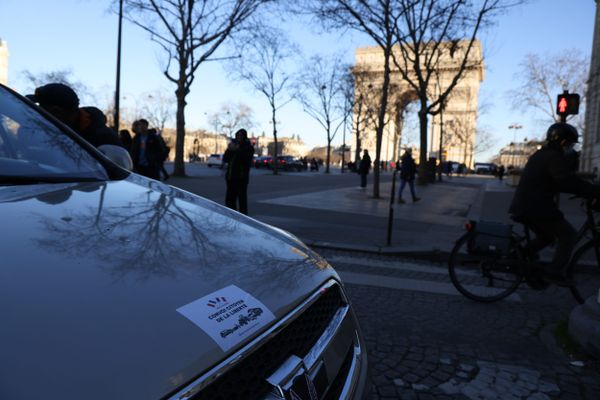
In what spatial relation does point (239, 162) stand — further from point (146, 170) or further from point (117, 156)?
point (117, 156)

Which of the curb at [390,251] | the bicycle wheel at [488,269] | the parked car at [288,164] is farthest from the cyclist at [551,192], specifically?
the parked car at [288,164]

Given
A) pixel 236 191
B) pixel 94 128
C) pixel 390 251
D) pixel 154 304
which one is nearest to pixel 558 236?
pixel 390 251

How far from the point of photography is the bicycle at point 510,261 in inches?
171

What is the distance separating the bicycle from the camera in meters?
4.34

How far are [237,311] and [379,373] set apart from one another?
6.43 ft

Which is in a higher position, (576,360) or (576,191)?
(576,191)

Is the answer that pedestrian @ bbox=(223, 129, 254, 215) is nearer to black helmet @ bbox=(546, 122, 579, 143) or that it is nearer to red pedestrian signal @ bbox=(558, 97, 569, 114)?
black helmet @ bbox=(546, 122, 579, 143)

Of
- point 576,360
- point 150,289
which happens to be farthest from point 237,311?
point 576,360

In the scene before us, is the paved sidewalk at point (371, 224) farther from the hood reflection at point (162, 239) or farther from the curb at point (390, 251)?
the hood reflection at point (162, 239)

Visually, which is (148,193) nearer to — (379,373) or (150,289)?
(150,289)

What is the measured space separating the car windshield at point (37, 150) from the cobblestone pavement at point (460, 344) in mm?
1995

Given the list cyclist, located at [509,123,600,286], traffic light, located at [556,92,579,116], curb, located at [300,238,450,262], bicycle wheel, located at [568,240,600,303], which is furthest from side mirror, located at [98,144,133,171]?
traffic light, located at [556,92,579,116]

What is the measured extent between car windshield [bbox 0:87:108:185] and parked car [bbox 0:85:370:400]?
0.10 feet

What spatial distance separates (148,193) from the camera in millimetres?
2197
